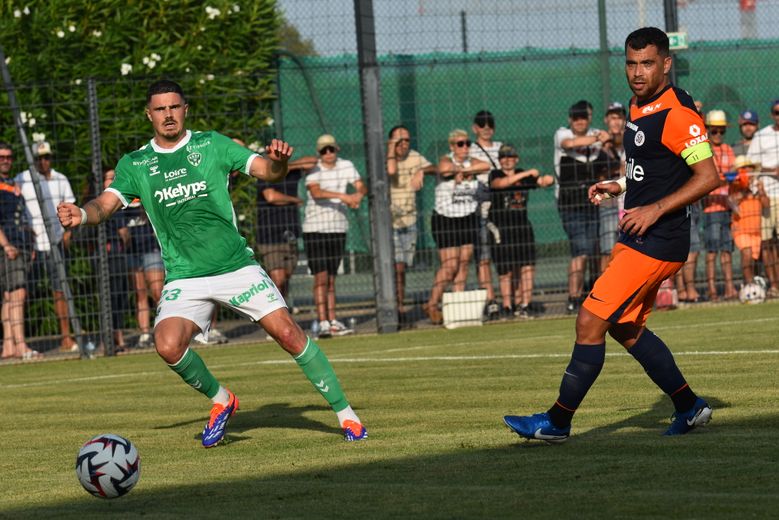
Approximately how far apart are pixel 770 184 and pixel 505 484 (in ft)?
38.6

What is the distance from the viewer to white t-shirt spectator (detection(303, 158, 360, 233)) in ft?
52.3

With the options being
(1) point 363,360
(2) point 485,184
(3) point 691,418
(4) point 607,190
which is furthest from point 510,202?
(3) point 691,418

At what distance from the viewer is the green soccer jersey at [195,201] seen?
8.35 meters

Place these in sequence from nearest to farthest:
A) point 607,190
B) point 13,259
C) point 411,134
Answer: point 607,190, point 13,259, point 411,134

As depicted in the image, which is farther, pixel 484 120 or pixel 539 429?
pixel 484 120

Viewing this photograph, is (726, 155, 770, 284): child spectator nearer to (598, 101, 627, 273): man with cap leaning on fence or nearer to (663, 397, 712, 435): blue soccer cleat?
(598, 101, 627, 273): man with cap leaning on fence

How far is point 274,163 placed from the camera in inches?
316

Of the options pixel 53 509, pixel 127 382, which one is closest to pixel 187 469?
pixel 53 509

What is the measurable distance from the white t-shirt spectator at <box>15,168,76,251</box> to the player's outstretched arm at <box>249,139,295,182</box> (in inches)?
306

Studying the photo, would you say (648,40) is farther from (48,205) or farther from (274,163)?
(48,205)

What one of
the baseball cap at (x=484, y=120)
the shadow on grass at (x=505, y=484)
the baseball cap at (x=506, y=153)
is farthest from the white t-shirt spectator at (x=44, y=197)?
the shadow on grass at (x=505, y=484)

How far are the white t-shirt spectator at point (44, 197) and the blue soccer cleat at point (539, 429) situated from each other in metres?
9.32

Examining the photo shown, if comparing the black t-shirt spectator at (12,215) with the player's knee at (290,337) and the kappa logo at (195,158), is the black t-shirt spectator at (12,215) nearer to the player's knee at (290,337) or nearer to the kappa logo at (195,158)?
the kappa logo at (195,158)

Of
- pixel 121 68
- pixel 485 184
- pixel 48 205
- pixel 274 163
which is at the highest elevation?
pixel 121 68
